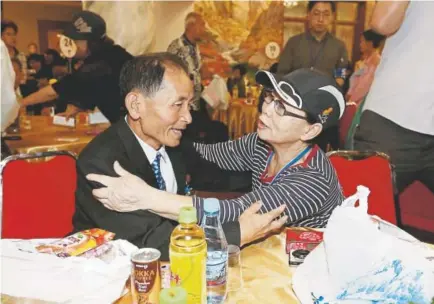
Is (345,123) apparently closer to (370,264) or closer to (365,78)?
(365,78)

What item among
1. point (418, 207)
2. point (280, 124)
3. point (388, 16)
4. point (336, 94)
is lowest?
point (418, 207)

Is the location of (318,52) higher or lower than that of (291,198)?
higher

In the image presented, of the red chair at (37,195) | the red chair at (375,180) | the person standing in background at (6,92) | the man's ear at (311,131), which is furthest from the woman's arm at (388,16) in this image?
the person standing in background at (6,92)

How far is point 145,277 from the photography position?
3.13 ft

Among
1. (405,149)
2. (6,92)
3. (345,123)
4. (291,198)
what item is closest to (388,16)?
(405,149)

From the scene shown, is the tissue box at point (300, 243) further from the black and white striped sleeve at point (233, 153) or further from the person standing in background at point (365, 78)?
the person standing in background at point (365, 78)

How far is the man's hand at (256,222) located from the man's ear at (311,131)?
0.98 ft

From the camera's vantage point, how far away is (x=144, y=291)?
958 mm

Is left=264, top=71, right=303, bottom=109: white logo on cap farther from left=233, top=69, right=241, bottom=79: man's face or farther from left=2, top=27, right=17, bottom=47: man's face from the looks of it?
left=233, top=69, right=241, bottom=79: man's face

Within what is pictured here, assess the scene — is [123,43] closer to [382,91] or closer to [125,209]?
[382,91]

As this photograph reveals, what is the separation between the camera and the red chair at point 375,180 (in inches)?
70.9

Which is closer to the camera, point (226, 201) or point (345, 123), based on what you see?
point (226, 201)

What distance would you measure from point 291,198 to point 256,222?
16cm

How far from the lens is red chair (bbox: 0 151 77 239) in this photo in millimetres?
1642
